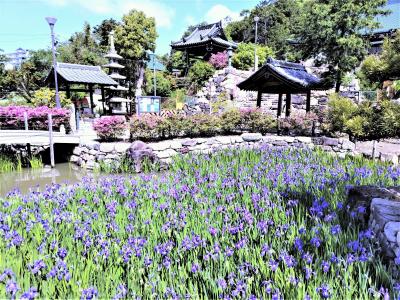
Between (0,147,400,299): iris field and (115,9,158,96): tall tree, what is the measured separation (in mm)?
22846

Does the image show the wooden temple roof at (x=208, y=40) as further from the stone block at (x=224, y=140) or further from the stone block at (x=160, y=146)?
the stone block at (x=160, y=146)

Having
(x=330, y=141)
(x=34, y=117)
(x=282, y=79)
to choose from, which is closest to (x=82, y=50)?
(x=34, y=117)

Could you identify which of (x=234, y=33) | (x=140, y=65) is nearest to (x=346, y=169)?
(x=140, y=65)

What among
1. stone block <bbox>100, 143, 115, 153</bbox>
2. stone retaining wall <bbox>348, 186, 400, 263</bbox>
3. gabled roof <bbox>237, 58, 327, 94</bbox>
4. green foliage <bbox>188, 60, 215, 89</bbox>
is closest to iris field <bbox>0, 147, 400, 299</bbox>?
stone retaining wall <bbox>348, 186, 400, 263</bbox>

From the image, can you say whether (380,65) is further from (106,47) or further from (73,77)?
(106,47)

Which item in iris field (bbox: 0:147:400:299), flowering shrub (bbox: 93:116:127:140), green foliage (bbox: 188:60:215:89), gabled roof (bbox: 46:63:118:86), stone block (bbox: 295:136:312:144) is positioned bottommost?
iris field (bbox: 0:147:400:299)

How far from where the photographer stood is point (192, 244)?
100 inches

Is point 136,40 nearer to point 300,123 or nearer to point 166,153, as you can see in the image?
point 300,123

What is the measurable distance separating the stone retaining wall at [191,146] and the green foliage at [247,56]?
14997mm

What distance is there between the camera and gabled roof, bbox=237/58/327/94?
1098 cm

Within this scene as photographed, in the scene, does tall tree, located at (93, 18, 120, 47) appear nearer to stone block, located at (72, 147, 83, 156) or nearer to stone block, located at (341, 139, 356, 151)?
stone block, located at (72, 147, 83, 156)

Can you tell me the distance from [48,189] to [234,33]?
32748 mm

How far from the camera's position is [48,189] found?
426cm

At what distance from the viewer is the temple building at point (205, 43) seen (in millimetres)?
25984
